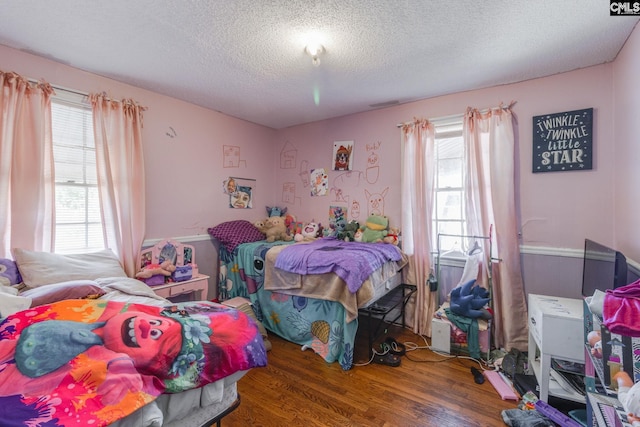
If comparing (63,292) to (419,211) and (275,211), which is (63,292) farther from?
(419,211)

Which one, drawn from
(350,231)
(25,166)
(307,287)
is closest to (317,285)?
(307,287)

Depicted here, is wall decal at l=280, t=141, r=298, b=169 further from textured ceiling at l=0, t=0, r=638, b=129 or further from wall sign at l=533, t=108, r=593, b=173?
wall sign at l=533, t=108, r=593, b=173

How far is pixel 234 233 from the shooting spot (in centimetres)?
324

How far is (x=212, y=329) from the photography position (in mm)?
1229

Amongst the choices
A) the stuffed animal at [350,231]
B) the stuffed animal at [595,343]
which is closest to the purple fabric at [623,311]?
the stuffed animal at [595,343]

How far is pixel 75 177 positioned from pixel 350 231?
256cm

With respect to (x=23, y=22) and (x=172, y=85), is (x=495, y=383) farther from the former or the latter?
(x=23, y=22)

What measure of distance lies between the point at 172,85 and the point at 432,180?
105 inches

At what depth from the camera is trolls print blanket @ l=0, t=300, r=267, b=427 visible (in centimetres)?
81

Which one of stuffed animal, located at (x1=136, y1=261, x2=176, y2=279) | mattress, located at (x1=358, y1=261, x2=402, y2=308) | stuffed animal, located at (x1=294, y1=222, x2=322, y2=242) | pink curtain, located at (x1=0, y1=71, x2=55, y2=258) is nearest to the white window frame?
mattress, located at (x1=358, y1=261, x2=402, y2=308)

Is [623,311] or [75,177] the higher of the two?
[75,177]

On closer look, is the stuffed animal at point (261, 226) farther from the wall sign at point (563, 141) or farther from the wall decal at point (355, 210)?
the wall sign at point (563, 141)

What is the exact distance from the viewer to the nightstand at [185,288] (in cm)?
242

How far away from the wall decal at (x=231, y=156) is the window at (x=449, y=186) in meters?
2.35
